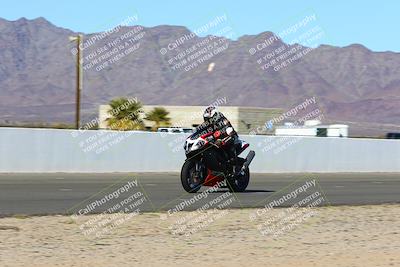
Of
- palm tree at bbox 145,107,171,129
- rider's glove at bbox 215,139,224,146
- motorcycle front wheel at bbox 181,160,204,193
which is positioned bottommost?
motorcycle front wheel at bbox 181,160,204,193

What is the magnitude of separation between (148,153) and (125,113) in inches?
1460

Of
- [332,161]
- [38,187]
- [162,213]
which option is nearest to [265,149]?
[332,161]

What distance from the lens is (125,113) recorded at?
64.9 meters

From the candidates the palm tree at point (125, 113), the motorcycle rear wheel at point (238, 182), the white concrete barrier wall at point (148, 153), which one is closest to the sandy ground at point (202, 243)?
the motorcycle rear wheel at point (238, 182)

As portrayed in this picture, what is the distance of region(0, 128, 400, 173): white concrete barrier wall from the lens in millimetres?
25047

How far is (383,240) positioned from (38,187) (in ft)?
33.3

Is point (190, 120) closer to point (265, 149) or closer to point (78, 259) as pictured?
point (265, 149)

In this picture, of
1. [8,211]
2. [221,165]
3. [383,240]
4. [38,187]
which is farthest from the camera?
[38,187]

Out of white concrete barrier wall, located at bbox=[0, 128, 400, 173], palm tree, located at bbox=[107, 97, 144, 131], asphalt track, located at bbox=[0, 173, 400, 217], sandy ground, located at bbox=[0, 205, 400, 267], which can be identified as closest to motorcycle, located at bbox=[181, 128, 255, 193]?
asphalt track, located at bbox=[0, 173, 400, 217]

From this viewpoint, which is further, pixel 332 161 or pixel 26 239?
pixel 332 161

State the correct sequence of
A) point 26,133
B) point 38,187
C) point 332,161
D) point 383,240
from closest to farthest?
point 383,240
point 38,187
point 26,133
point 332,161

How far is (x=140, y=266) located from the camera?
8.47 metres

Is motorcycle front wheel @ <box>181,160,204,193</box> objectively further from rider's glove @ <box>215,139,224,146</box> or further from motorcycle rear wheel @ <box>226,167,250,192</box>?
motorcycle rear wheel @ <box>226,167,250,192</box>

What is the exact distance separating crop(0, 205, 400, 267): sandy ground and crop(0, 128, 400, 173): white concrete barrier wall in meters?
12.5
